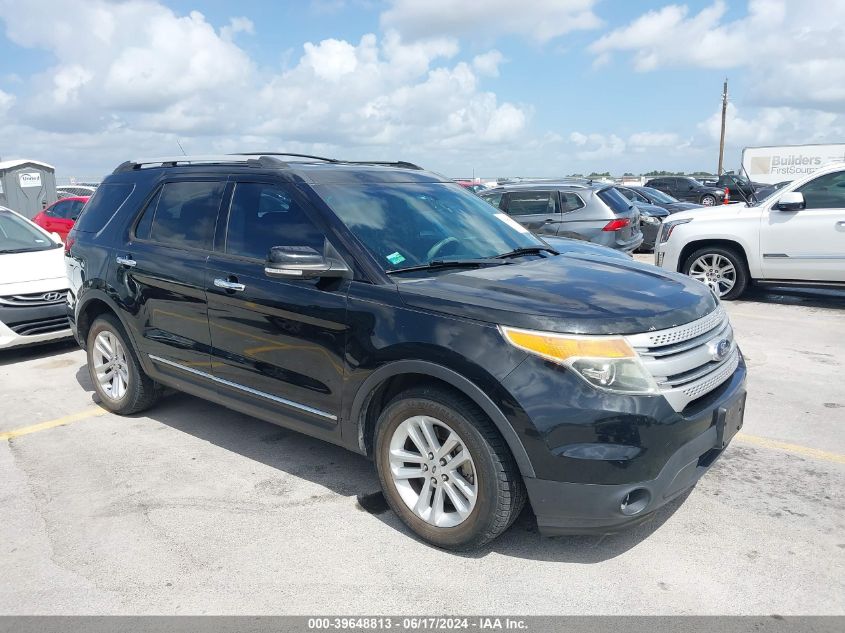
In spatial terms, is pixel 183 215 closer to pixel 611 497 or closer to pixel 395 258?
pixel 395 258

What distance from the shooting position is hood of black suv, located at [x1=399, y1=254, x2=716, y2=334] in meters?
3.01

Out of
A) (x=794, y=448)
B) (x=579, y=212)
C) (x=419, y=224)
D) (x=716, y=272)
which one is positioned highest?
(x=419, y=224)

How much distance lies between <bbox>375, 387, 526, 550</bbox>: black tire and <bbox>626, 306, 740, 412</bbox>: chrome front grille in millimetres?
720

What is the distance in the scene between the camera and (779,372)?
20.2ft

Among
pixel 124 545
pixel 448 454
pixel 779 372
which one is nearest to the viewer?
pixel 448 454

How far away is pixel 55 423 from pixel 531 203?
27.2 ft

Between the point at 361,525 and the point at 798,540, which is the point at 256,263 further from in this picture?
the point at 798,540

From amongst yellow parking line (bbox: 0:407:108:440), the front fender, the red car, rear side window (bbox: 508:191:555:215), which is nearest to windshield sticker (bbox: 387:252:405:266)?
the front fender

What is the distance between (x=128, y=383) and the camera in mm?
5227

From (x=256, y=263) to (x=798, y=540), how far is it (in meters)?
3.14

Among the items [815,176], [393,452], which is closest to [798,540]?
[393,452]

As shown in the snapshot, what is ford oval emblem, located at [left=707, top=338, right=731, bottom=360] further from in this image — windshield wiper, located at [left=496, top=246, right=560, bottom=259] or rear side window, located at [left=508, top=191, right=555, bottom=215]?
rear side window, located at [left=508, top=191, right=555, bottom=215]

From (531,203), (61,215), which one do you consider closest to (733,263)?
(531,203)

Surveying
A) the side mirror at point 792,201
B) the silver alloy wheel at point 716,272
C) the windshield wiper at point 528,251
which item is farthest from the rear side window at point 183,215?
the side mirror at point 792,201
